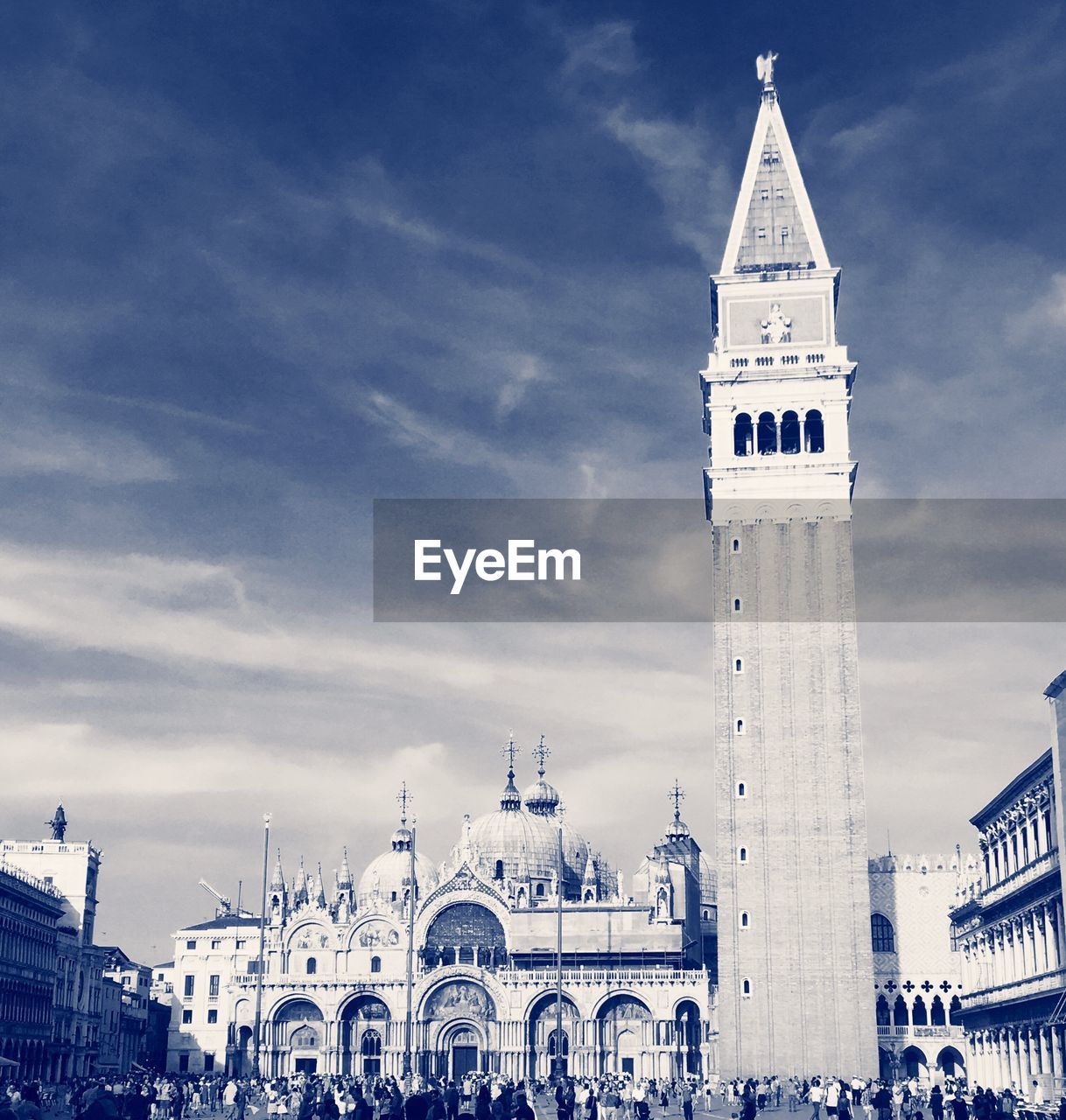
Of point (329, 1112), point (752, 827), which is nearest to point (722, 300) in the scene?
point (752, 827)

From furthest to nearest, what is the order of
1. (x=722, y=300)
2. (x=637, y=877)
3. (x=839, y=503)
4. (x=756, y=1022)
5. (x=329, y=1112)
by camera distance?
(x=637, y=877), (x=722, y=300), (x=839, y=503), (x=756, y=1022), (x=329, y=1112)

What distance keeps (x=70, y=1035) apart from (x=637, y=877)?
34611 mm

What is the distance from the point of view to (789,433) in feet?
250

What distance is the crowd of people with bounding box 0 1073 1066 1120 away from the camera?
22.4 meters

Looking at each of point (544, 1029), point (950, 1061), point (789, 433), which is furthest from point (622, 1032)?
point (789, 433)

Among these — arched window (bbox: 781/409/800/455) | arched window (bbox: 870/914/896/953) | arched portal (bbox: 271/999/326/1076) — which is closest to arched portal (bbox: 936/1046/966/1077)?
arched window (bbox: 870/914/896/953)

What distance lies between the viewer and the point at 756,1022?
67500mm

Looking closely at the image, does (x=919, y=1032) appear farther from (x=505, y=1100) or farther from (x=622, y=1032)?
(x=505, y=1100)

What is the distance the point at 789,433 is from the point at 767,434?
1234mm

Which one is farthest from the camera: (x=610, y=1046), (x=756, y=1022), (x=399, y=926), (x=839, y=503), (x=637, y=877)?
(x=637, y=877)

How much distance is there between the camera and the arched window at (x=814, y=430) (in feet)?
247

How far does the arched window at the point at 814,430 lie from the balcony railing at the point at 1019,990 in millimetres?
26365

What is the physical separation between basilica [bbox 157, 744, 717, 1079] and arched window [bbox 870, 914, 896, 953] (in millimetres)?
9750

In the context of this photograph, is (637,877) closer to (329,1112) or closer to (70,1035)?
(70,1035)
